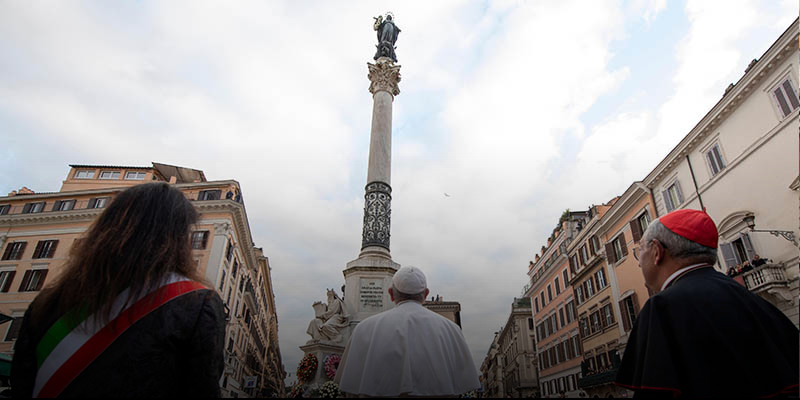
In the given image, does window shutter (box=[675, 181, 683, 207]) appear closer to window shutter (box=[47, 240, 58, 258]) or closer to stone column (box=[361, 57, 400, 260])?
stone column (box=[361, 57, 400, 260])

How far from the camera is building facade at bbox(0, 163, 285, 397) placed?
3038cm

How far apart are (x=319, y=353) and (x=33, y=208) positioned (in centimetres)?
3775

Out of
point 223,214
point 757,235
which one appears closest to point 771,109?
point 757,235

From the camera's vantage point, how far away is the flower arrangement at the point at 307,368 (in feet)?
34.8

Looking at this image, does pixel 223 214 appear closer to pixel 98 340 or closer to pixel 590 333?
pixel 590 333

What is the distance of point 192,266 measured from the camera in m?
2.29

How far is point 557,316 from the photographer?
38.7 meters

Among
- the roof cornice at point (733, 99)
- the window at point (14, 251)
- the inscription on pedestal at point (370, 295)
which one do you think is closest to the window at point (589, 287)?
the roof cornice at point (733, 99)

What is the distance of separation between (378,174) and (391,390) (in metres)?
12.5

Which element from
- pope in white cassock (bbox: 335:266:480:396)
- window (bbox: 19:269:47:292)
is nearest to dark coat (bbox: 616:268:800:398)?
Answer: pope in white cassock (bbox: 335:266:480:396)

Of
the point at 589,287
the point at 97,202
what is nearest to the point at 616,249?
the point at 589,287

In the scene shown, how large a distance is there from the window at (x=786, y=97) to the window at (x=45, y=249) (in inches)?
1778

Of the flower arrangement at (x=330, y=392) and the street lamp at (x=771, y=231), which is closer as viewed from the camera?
the flower arrangement at (x=330, y=392)

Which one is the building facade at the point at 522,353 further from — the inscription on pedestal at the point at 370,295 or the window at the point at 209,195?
the inscription on pedestal at the point at 370,295
